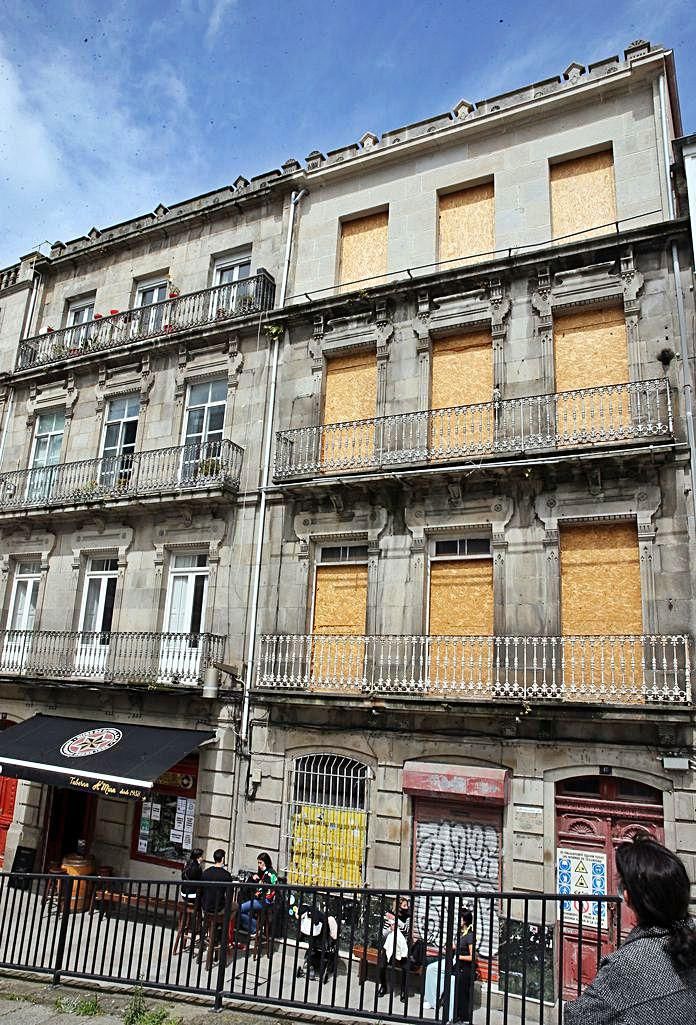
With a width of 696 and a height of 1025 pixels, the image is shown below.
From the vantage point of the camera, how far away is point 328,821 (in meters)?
12.3

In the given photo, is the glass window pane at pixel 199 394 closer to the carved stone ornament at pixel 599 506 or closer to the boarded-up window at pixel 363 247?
the boarded-up window at pixel 363 247

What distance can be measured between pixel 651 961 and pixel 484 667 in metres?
9.02

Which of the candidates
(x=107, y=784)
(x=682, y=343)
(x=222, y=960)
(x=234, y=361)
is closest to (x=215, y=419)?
(x=234, y=361)

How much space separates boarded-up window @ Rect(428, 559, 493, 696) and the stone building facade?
2.0 inches

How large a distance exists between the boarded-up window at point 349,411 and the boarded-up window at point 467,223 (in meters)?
2.66

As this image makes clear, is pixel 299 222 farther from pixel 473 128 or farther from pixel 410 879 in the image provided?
pixel 410 879

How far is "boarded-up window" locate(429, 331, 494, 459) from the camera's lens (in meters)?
12.7

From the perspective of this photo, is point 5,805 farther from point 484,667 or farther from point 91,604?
point 484,667

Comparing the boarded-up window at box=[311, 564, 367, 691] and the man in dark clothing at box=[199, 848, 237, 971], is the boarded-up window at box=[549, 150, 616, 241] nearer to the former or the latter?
the boarded-up window at box=[311, 564, 367, 691]

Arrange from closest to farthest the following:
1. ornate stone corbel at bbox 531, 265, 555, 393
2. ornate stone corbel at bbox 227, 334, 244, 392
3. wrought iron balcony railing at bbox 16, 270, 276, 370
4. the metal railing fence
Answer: the metal railing fence, ornate stone corbel at bbox 531, 265, 555, 393, ornate stone corbel at bbox 227, 334, 244, 392, wrought iron balcony railing at bbox 16, 270, 276, 370

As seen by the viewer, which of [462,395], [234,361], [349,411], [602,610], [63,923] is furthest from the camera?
[234,361]

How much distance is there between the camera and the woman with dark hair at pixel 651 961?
255 centimetres

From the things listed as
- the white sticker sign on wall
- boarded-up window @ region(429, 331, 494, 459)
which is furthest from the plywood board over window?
boarded-up window @ region(429, 331, 494, 459)

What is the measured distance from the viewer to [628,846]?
2.92 metres
